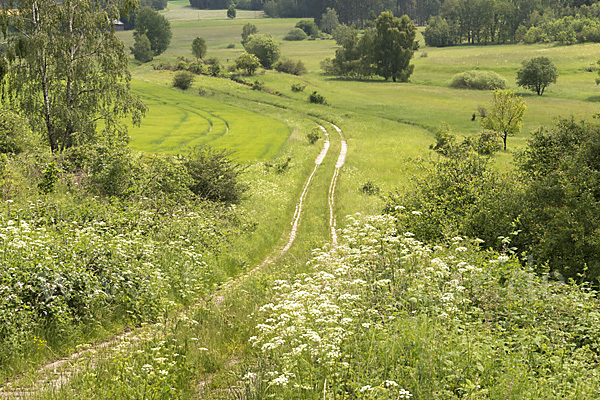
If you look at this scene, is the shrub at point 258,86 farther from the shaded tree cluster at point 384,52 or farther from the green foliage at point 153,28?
the green foliage at point 153,28

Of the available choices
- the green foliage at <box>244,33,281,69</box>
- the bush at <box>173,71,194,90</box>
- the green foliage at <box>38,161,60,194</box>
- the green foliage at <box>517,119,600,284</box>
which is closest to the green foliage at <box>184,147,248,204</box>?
the green foliage at <box>38,161,60,194</box>

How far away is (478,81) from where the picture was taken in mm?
107750

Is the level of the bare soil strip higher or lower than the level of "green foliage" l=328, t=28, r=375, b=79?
lower

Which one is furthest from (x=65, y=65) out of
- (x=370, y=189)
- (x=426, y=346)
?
(x=426, y=346)

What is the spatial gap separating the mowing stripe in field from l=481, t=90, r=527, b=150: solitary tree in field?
27.2 metres

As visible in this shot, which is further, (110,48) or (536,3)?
(536,3)

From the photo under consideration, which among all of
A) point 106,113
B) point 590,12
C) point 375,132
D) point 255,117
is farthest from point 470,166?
point 590,12

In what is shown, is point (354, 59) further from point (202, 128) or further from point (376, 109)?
point (202, 128)

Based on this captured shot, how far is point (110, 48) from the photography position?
1273 inches

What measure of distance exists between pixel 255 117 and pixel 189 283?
5964cm

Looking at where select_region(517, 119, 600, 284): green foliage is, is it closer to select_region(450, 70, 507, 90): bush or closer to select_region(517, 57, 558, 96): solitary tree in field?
select_region(517, 57, 558, 96): solitary tree in field

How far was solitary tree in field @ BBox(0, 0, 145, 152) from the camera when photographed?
29.6m

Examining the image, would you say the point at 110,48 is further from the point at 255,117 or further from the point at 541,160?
the point at 255,117

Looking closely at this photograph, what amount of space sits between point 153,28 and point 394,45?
3121 inches
